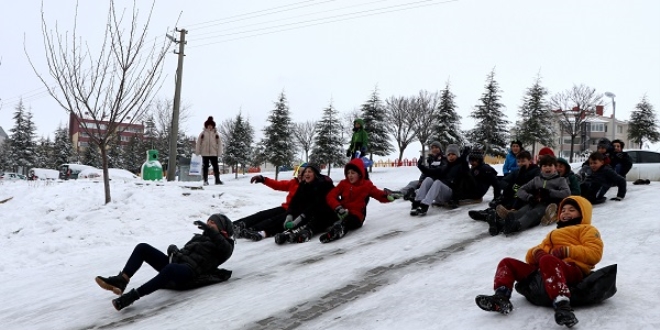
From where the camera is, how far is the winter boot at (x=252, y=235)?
8.41 m

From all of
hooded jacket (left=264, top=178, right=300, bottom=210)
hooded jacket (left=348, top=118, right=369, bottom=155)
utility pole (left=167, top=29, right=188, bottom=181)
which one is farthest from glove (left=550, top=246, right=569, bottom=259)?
utility pole (left=167, top=29, right=188, bottom=181)

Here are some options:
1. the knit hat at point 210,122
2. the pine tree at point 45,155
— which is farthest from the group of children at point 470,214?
the pine tree at point 45,155

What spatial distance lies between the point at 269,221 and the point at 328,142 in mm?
33084

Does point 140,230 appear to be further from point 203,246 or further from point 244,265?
point 203,246

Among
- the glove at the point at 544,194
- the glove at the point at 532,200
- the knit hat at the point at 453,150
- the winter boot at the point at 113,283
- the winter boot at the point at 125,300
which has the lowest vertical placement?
the winter boot at the point at 125,300

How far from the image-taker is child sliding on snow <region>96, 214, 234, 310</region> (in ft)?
16.9

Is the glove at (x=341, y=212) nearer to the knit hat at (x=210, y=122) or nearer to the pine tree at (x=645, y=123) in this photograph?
the knit hat at (x=210, y=122)

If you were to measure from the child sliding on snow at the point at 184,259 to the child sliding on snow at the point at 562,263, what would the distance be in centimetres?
322

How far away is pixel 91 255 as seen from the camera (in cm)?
841

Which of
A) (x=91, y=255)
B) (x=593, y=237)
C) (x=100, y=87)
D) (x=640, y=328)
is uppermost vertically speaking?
(x=100, y=87)

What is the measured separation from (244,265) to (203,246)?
3.71 ft

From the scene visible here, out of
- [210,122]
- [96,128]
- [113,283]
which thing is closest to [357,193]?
[113,283]

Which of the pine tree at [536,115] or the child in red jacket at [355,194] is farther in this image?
the pine tree at [536,115]

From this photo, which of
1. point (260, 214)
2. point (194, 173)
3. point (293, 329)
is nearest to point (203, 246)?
point (293, 329)
